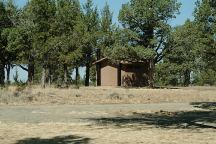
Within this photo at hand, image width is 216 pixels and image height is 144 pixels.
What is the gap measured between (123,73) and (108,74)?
8.51 feet

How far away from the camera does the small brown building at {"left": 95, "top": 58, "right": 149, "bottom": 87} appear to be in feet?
218

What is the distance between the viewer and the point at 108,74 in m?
69.3

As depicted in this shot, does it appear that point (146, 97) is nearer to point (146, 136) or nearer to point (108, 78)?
point (146, 136)

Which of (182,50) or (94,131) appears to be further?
(182,50)

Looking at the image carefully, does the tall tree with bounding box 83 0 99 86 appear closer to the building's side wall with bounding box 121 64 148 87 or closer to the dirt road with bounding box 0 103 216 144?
the building's side wall with bounding box 121 64 148 87

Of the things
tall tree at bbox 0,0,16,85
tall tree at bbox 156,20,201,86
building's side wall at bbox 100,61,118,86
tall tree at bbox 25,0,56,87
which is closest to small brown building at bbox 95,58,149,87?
building's side wall at bbox 100,61,118,86

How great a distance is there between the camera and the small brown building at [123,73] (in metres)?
66.5

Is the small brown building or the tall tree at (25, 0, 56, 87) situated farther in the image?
the small brown building

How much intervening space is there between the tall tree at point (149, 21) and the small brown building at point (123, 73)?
544cm

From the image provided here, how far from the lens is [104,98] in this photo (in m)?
32.6

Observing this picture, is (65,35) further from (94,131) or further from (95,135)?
(95,135)

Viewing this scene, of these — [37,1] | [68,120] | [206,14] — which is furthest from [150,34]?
[68,120]

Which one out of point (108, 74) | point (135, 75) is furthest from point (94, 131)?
point (108, 74)

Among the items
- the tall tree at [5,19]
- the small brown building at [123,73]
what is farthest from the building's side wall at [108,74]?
the tall tree at [5,19]
